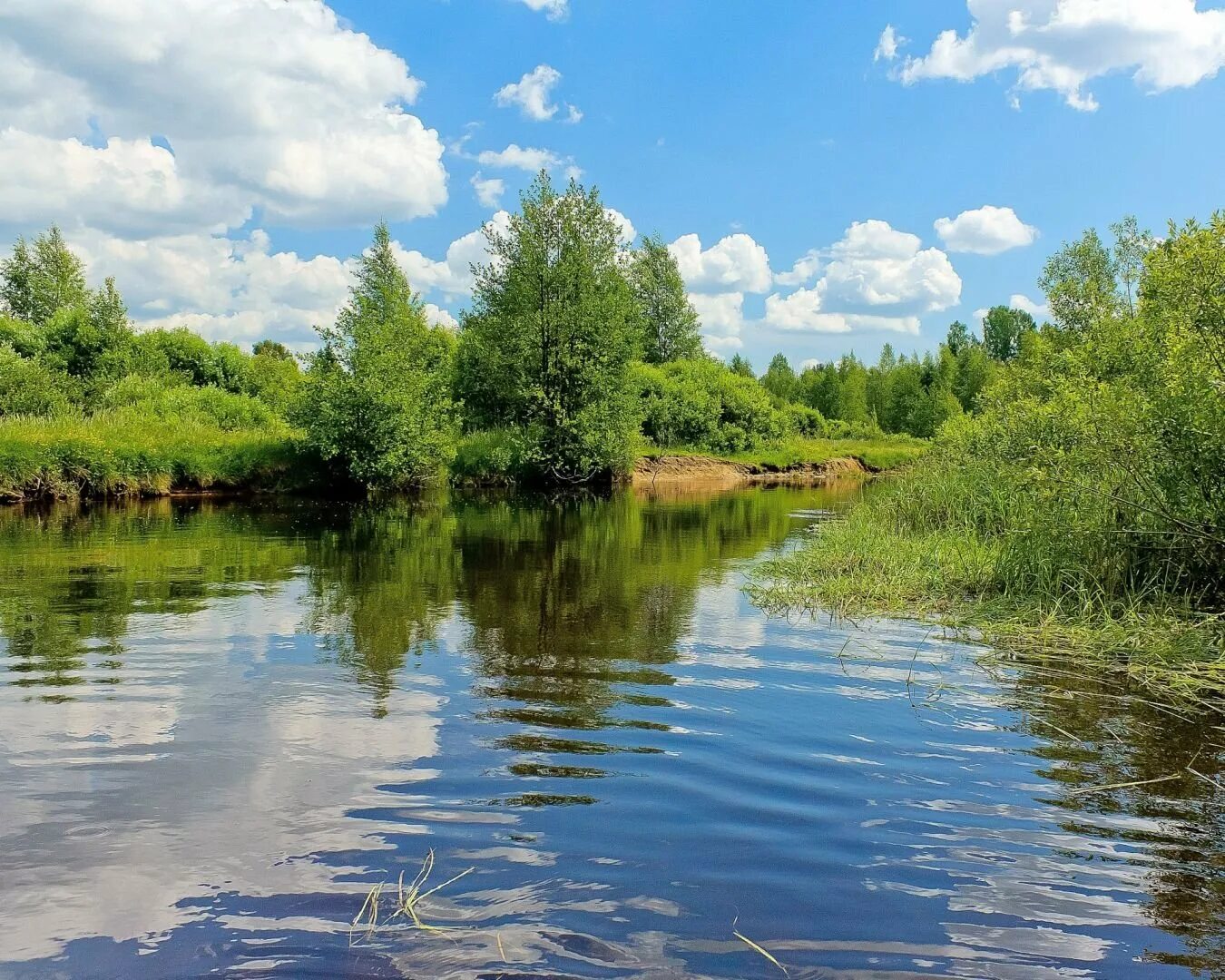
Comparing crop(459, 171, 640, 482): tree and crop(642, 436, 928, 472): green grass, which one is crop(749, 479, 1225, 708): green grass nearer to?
crop(459, 171, 640, 482): tree

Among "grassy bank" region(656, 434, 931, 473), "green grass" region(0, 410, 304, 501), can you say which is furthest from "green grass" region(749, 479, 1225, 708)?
"grassy bank" region(656, 434, 931, 473)

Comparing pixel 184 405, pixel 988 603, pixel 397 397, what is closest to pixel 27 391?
pixel 184 405

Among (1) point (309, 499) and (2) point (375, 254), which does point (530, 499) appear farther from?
(2) point (375, 254)

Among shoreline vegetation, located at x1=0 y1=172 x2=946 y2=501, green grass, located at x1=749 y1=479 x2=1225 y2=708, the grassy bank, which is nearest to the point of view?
green grass, located at x1=749 y1=479 x2=1225 y2=708

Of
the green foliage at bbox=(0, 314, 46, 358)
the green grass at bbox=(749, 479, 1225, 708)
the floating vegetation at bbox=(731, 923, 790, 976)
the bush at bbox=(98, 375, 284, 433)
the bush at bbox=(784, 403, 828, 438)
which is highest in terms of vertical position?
the green foliage at bbox=(0, 314, 46, 358)

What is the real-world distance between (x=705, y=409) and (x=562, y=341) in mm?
17540

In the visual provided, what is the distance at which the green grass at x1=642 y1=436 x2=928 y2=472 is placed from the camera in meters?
53.1

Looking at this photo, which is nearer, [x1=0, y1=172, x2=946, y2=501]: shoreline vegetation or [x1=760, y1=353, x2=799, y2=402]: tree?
[x1=0, y1=172, x2=946, y2=501]: shoreline vegetation

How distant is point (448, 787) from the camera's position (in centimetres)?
536

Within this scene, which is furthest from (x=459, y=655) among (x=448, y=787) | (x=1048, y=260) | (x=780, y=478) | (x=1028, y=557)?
(x=780, y=478)

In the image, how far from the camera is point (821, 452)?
2381 inches

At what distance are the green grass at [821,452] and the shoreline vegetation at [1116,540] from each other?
34726mm

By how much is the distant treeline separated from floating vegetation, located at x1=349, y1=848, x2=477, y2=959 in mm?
20518

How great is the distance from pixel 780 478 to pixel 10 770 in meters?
50.6
